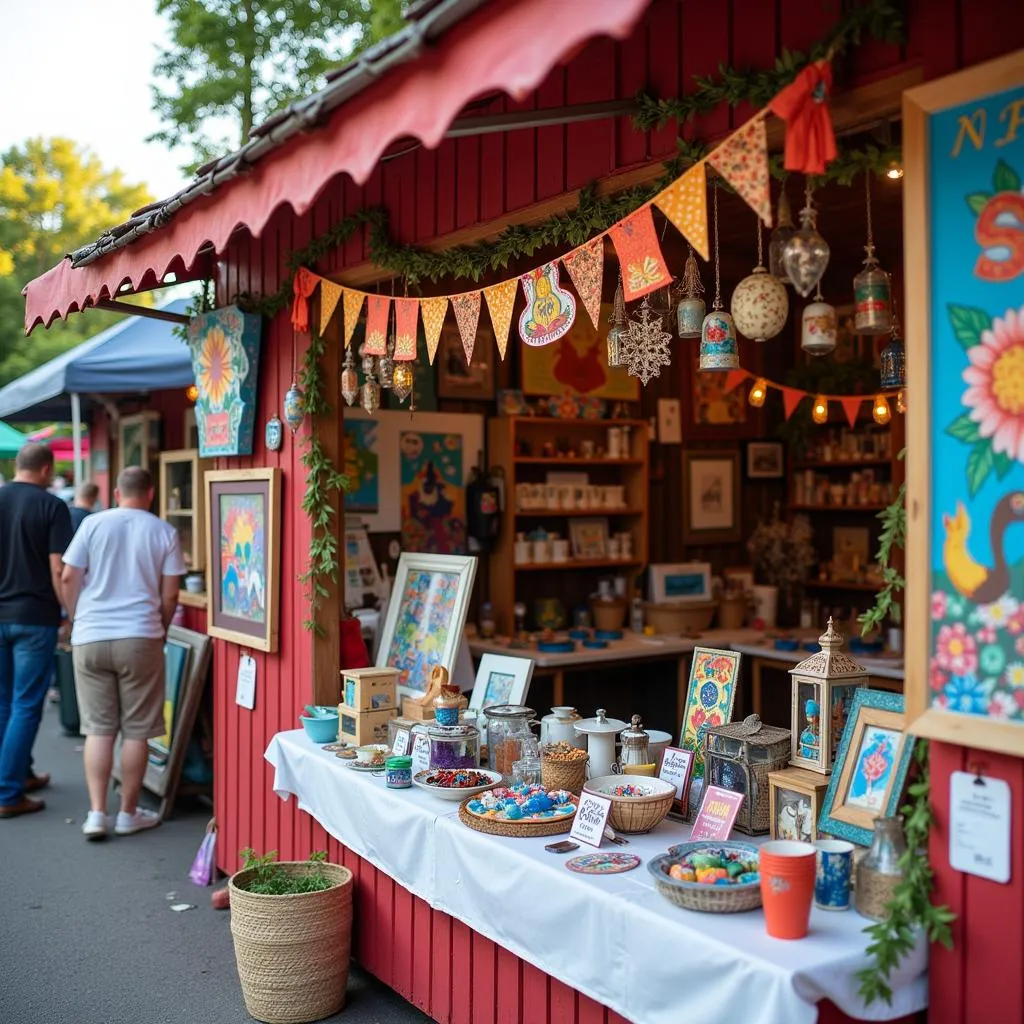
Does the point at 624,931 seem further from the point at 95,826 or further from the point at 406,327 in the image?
the point at 95,826

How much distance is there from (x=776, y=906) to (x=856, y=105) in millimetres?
1691

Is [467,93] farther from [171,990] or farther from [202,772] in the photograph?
[202,772]

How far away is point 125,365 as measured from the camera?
274 inches

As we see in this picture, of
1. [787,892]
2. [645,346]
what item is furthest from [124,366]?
[787,892]

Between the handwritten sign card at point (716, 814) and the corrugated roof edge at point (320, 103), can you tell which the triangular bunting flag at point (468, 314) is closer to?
the corrugated roof edge at point (320, 103)

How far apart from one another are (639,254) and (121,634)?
3.94 meters

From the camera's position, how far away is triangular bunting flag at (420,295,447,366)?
3305 millimetres

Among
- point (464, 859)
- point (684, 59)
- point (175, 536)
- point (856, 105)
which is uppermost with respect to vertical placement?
point (684, 59)

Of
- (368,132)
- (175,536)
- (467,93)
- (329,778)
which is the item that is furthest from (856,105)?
(175,536)

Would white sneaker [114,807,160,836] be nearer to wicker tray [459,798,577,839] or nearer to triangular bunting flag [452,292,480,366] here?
wicker tray [459,798,577,839]

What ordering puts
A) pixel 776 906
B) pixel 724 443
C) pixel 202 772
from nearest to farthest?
pixel 776 906
pixel 202 772
pixel 724 443

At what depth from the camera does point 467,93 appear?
6.23 ft

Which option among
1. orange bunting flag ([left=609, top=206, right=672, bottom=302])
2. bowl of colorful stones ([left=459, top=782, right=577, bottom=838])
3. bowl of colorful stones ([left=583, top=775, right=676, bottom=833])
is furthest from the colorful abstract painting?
orange bunting flag ([left=609, top=206, right=672, bottom=302])

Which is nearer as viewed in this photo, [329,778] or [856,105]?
[856,105]
